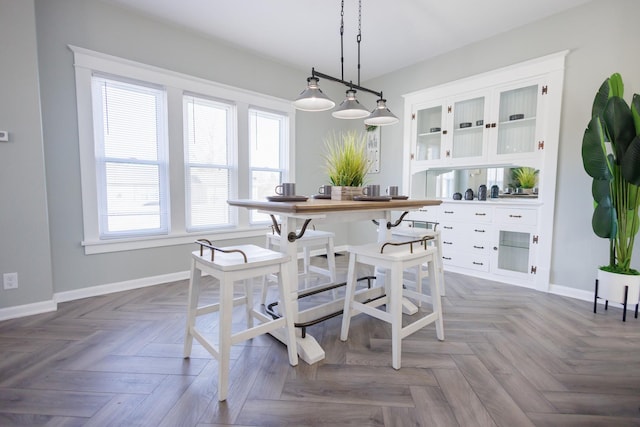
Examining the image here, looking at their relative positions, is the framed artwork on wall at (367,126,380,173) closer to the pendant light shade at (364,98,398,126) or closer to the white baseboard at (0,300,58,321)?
the pendant light shade at (364,98,398,126)

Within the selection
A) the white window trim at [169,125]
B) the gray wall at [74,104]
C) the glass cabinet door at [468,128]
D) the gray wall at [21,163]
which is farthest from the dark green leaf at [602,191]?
the gray wall at [21,163]

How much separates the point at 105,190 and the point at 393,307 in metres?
2.86

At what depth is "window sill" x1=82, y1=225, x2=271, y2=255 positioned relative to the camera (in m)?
2.74

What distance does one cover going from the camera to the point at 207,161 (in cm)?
345

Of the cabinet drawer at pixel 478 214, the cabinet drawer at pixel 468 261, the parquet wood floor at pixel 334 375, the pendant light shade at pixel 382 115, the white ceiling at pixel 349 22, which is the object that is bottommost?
the parquet wood floor at pixel 334 375

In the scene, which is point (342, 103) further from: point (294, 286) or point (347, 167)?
point (294, 286)

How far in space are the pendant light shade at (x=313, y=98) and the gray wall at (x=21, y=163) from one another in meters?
2.09

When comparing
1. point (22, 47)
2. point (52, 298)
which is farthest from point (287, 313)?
point (22, 47)

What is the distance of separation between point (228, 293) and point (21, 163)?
2.20m

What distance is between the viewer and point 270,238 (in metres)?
2.56

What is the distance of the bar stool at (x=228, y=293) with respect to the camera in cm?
139

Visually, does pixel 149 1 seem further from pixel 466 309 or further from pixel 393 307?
pixel 466 309

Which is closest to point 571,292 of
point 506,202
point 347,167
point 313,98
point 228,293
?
point 506,202

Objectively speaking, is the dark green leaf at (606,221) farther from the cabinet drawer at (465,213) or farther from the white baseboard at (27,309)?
the white baseboard at (27,309)
